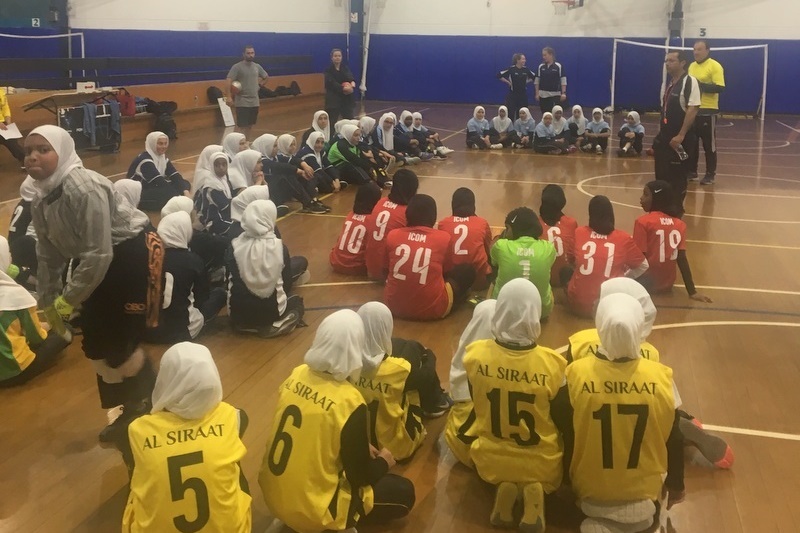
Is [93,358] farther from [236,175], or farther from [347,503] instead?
[236,175]

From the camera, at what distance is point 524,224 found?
5.82m

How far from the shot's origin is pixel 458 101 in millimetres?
24594

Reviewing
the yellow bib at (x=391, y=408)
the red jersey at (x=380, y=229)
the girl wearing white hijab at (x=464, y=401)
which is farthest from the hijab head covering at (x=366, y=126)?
the yellow bib at (x=391, y=408)

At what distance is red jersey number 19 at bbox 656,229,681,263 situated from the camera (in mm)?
6281

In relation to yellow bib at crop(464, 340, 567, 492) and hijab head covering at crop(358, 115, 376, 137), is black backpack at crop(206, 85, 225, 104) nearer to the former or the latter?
hijab head covering at crop(358, 115, 376, 137)

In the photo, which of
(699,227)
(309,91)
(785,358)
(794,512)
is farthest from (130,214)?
(309,91)

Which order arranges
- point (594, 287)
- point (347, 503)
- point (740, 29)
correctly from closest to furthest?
point (347, 503)
point (594, 287)
point (740, 29)

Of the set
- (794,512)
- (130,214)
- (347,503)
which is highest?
(130,214)

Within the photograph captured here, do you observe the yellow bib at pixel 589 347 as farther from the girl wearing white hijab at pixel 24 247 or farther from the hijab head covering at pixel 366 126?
the hijab head covering at pixel 366 126

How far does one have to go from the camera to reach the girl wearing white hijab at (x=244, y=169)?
Result: 851 centimetres

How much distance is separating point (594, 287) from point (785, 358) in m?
1.40

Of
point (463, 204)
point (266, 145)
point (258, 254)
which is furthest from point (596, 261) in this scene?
point (266, 145)

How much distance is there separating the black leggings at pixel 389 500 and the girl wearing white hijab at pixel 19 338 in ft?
7.42

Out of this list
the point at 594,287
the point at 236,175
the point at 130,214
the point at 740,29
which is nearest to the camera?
the point at 130,214
